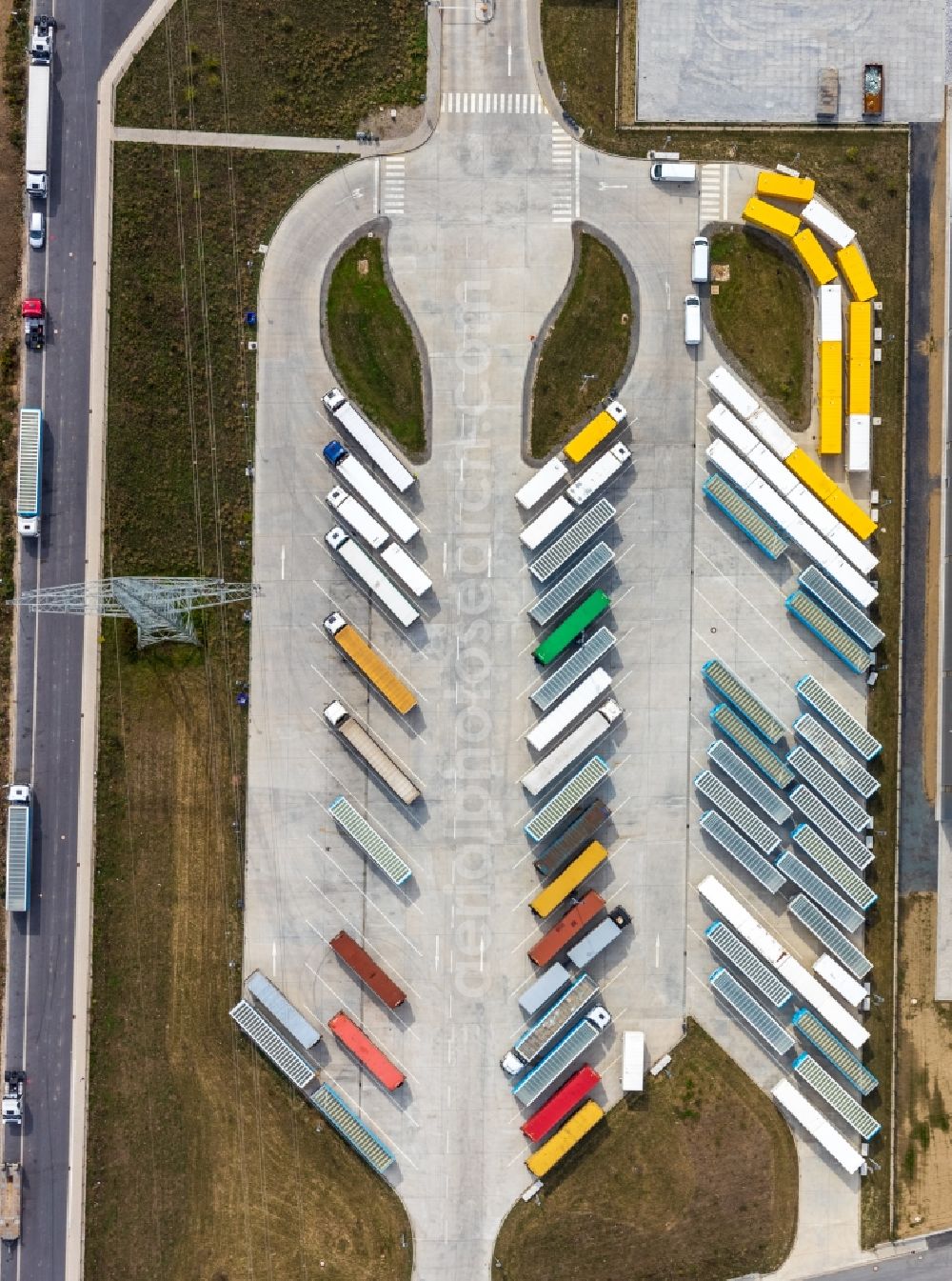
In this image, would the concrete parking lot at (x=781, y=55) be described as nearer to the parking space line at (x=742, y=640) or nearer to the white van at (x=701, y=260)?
the white van at (x=701, y=260)

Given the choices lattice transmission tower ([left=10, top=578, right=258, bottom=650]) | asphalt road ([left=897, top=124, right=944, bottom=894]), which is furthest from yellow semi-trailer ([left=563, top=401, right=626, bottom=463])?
lattice transmission tower ([left=10, top=578, right=258, bottom=650])

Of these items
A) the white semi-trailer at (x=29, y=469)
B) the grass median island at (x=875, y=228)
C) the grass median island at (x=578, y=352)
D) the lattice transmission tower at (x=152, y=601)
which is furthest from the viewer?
the grass median island at (x=875, y=228)

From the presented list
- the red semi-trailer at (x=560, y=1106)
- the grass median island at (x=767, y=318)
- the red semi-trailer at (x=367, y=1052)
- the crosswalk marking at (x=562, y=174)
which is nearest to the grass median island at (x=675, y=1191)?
the red semi-trailer at (x=560, y=1106)

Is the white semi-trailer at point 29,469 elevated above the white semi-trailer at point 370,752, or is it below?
above

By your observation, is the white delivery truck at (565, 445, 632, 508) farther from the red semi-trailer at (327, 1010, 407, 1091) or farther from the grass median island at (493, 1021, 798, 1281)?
the red semi-trailer at (327, 1010, 407, 1091)

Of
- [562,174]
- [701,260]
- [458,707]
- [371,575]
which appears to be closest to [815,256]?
[701,260]

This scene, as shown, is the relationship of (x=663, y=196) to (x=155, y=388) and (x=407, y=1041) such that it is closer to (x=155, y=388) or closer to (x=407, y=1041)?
(x=155, y=388)
